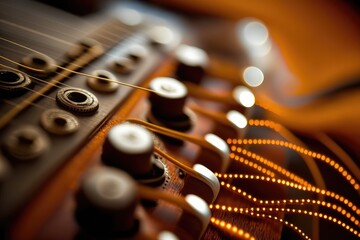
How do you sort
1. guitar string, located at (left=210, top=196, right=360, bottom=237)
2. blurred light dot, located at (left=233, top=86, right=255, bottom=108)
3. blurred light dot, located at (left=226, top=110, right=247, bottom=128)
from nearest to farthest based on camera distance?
1. guitar string, located at (left=210, top=196, right=360, bottom=237)
2. blurred light dot, located at (left=226, top=110, right=247, bottom=128)
3. blurred light dot, located at (left=233, top=86, right=255, bottom=108)

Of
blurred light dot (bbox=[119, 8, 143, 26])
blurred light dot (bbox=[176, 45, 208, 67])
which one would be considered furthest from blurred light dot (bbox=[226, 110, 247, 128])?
blurred light dot (bbox=[119, 8, 143, 26])

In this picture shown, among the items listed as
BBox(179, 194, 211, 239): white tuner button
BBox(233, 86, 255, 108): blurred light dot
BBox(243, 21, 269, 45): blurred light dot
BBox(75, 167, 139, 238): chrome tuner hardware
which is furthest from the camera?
BBox(243, 21, 269, 45): blurred light dot

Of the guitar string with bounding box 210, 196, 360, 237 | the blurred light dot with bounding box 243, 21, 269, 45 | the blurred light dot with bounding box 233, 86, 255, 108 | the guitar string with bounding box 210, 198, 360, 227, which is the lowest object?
the guitar string with bounding box 210, 196, 360, 237

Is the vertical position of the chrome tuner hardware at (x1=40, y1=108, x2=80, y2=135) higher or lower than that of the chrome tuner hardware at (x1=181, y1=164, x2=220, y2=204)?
higher

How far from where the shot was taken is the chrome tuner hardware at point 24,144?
468 mm

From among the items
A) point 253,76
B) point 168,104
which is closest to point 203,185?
point 168,104

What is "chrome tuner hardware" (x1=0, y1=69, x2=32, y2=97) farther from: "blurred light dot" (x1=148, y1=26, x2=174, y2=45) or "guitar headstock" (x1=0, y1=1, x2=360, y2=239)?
"blurred light dot" (x1=148, y1=26, x2=174, y2=45)

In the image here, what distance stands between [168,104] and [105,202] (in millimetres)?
335

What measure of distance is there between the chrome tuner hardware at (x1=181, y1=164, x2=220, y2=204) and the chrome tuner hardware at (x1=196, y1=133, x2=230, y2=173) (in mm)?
72

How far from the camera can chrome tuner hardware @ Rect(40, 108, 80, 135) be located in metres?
0.53

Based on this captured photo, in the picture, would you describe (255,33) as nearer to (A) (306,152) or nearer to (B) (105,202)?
(A) (306,152)

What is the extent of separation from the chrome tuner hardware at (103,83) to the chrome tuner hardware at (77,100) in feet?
0.14

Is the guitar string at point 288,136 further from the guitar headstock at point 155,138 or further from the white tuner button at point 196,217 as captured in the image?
the white tuner button at point 196,217

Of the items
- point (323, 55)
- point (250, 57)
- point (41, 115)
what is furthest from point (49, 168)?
point (323, 55)
